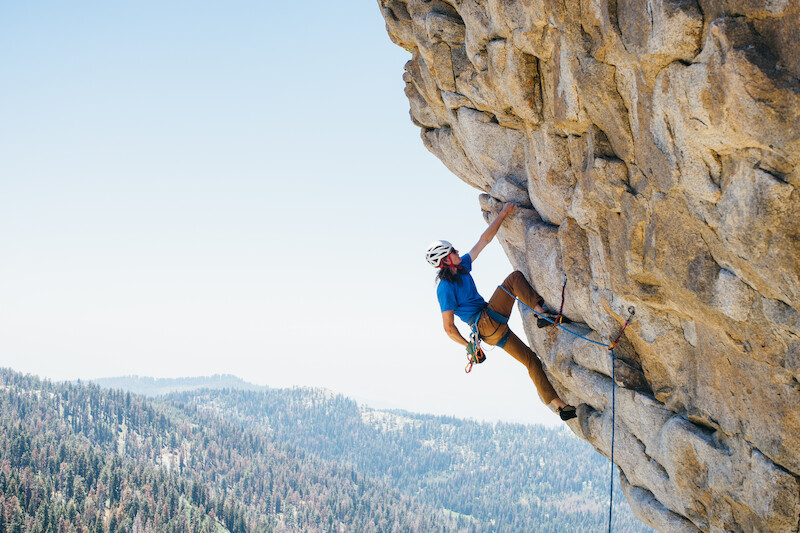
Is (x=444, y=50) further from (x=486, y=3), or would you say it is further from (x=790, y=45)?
(x=790, y=45)

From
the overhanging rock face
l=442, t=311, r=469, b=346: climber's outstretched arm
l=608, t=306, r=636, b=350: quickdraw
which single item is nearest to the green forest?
l=442, t=311, r=469, b=346: climber's outstretched arm

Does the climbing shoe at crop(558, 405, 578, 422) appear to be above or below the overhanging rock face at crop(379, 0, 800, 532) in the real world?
below

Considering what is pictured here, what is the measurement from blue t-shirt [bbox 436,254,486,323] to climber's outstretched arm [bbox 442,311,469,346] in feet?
0.29

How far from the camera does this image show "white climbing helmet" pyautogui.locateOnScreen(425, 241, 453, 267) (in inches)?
379

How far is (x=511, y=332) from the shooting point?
33.5 ft

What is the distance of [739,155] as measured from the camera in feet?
18.0

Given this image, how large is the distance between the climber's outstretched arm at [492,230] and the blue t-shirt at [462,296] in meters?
0.29

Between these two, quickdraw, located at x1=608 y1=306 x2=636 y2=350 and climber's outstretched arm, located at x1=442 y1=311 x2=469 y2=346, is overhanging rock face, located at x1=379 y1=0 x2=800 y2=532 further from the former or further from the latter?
climber's outstretched arm, located at x1=442 y1=311 x2=469 y2=346

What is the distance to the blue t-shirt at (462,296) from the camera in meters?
9.88

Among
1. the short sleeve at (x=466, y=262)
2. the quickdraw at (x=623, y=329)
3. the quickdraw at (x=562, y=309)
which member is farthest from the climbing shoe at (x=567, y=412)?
the short sleeve at (x=466, y=262)

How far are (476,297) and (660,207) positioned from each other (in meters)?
3.86

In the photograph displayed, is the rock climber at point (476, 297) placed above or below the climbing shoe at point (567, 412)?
above

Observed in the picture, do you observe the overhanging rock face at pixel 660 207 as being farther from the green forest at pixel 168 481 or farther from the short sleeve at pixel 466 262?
the green forest at pixel 168 481

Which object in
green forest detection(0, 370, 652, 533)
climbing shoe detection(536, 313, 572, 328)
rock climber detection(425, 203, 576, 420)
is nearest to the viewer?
rock climber detection(425, 203, 576, 420)
